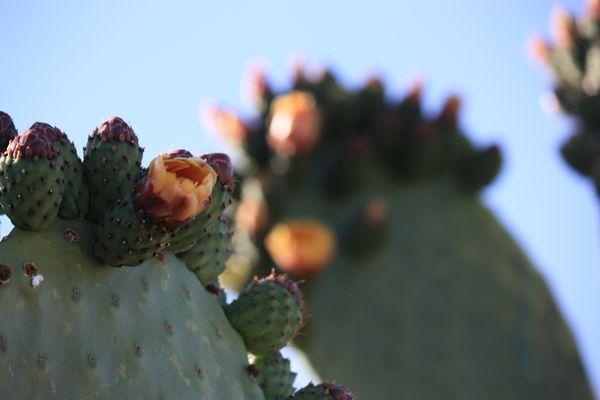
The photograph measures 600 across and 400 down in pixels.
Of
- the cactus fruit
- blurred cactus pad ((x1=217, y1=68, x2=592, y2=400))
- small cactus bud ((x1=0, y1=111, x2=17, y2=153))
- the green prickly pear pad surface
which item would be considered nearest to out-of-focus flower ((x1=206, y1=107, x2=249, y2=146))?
blurred cactus pad ((x1=217, y1=68, x2=592, y2=400))

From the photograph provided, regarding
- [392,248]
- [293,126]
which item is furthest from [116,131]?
[392,248]

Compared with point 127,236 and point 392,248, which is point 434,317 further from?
point 127,236

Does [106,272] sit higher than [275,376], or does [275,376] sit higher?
[106,272]

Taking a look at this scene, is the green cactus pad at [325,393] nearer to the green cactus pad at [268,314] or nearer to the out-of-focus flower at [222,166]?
the green cactus pad at [268,314]

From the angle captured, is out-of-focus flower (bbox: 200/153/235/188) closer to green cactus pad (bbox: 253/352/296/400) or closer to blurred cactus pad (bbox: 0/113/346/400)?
blurred cactus pad (bbox: 0/113/346/400)

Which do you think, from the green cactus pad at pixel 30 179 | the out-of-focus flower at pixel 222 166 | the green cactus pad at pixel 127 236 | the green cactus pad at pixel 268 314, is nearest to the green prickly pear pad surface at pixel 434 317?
the green cactus pad at pixel 268 314

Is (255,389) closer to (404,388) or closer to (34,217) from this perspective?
(34,217)
